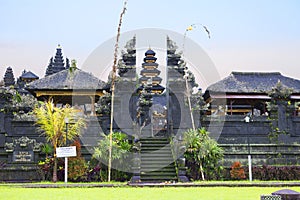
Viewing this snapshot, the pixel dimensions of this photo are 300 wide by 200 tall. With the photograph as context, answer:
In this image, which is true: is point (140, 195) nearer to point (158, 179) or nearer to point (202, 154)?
point (158, 179)

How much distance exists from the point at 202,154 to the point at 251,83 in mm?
11935

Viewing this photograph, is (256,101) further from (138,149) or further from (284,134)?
(138,149)

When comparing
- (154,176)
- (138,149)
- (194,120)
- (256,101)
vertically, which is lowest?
(154,176)

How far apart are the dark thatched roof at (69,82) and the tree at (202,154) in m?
9.23

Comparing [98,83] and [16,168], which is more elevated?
[98,83]

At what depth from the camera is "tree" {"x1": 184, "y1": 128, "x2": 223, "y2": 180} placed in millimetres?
17547

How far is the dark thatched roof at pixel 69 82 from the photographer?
81.7 feet

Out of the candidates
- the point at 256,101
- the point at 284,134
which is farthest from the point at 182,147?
the point at 256,101

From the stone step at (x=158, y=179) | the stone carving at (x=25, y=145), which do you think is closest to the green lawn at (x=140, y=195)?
the stone step at (x=158, y=179)

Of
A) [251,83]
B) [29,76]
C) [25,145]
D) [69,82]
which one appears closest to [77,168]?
[25,145]

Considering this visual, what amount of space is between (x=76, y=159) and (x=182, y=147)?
4458 mm

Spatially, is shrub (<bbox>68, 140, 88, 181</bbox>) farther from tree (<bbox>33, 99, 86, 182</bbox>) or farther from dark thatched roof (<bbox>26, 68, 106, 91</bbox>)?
dark thatched roof (<bbox>26, 68, 106, 91</bbox>)

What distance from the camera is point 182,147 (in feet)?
57.6

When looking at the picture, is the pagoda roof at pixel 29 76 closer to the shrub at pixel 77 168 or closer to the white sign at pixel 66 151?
the shrub at pixel 77 168
